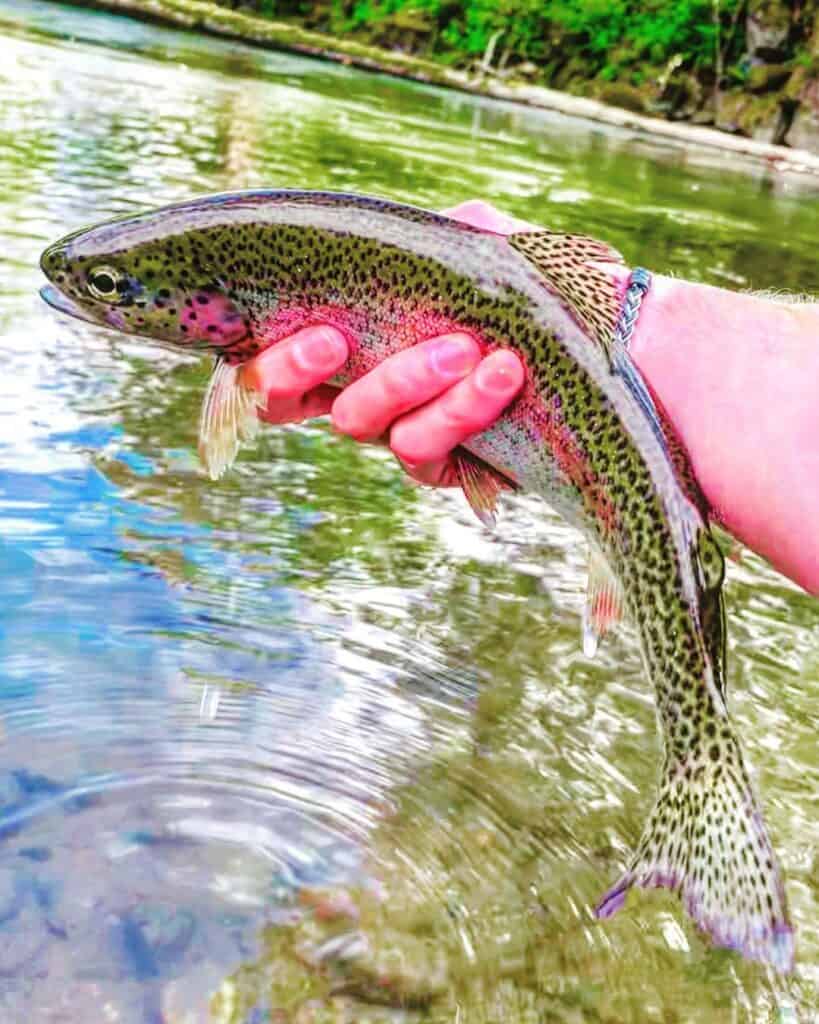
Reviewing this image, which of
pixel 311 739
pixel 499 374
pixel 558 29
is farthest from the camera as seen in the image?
pixel 558 29

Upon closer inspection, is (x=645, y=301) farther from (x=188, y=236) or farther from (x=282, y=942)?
(x=282, y=942)

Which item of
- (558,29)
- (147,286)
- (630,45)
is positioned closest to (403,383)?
(147,286)

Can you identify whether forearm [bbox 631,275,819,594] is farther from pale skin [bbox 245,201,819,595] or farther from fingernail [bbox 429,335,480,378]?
fingernail [bbox 429,335,480,378]

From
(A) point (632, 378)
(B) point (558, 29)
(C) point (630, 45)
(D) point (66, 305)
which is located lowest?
(B) point (558, 29)

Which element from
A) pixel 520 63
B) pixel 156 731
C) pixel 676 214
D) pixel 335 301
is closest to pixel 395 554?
pixel 156 731

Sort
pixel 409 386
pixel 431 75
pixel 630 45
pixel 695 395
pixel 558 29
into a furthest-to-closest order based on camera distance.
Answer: pixel 558 29, pixel 630 45, pixel 431 75, pixel 695 395, pixel 409 386

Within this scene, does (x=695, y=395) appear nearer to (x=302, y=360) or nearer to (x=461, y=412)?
(x=461, y=412)

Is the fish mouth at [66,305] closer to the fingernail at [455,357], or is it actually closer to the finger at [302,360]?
the finger at [302,360]
